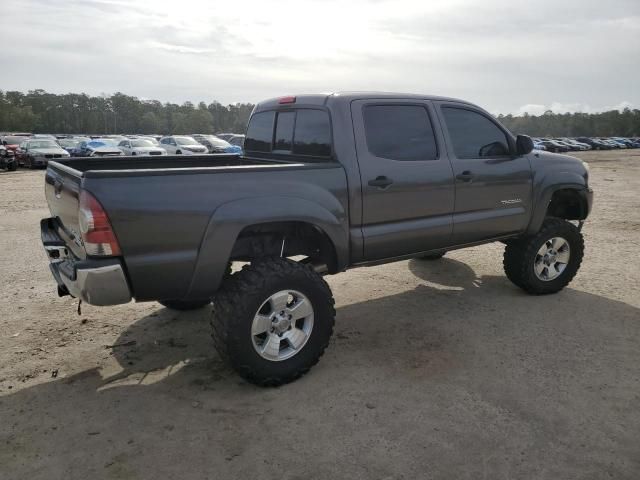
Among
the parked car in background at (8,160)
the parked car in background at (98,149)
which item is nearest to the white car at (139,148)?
the parked car in background at (98,149)

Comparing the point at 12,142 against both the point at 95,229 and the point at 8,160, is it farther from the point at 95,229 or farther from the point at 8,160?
the point at 95,229

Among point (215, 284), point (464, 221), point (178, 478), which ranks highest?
point (464, 221)

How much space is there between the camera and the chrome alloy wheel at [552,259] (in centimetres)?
530

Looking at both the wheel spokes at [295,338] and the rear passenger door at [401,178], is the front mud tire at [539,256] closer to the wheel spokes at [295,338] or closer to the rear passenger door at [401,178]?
the rear passenger door at [401,178]

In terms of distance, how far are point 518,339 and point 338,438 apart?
6.90 feet

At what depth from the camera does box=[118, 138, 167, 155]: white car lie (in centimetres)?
2376

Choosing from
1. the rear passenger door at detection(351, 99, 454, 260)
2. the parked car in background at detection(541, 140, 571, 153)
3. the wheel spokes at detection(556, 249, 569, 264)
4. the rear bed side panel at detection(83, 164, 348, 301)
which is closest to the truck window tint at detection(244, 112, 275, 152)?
the rear passenger door at detection(351, 99, 454, 260)

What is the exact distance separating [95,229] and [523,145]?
→ 12.9 ft

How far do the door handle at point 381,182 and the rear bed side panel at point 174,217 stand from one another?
0.74 meters

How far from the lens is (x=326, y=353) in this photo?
159 inches

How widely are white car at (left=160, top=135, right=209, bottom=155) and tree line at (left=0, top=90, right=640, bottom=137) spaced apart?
210ft

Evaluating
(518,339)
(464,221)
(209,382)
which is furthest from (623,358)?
(209,382)

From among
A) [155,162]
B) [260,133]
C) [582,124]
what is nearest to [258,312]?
[260,133]

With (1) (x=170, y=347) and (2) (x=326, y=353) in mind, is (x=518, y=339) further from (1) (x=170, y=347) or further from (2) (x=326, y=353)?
(1) (x=170, y=347)
